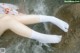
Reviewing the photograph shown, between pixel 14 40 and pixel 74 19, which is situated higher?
pixel 74 19

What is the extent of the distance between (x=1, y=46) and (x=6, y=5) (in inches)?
9.9

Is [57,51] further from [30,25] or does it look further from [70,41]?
[30,25]

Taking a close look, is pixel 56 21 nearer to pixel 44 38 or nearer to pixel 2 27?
pixel 44 38

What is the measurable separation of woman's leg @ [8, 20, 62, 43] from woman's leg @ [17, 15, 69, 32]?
0.05m

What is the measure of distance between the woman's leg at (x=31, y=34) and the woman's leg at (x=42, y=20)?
45 millimetres

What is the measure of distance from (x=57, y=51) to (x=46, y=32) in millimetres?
115

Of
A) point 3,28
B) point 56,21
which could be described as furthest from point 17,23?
point 56,21

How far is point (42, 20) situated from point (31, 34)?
0.11 metres

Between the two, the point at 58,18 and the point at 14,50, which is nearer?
the point at 14,50

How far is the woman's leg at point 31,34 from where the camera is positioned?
0.81 m

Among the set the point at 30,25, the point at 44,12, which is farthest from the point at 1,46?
the point at 44,12

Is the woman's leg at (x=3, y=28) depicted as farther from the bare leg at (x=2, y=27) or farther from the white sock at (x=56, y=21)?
the white sock at (x=56, y=21)

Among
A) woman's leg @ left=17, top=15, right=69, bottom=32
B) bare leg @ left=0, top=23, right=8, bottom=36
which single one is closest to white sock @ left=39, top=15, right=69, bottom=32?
woman's leg @ left=17, top=15, right=69, bottom=32

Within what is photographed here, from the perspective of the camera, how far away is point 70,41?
0.83 metres
